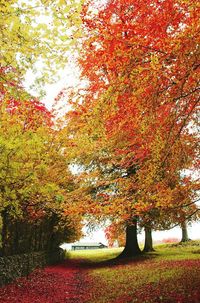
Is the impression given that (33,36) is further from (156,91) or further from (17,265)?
(17,265)

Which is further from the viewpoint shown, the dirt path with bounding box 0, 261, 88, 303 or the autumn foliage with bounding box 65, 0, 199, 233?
the dirt path with bounding box 0, 261, 88, 303

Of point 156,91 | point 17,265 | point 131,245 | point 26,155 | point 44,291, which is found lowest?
point 44,291

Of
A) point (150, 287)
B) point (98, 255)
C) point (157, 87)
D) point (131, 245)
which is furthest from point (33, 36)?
point (98, 255)

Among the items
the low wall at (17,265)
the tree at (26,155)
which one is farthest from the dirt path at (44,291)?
the tree at (26,155)

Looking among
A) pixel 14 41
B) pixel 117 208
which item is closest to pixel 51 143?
pixel 117 208

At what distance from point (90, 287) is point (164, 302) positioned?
637 centimetres

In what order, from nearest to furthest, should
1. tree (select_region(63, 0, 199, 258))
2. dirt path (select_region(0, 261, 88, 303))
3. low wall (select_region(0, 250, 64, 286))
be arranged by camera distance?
tree (select_region(63, 0, 199, 258)) < dirt path (select_region(0, 261, 88, 303)) < low wall (select_region(0, 250, 64, 286))

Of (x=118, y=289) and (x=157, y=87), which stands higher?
(x=157, y=87)

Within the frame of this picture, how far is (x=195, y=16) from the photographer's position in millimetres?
6750

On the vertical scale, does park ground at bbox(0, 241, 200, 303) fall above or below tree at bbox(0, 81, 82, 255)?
below

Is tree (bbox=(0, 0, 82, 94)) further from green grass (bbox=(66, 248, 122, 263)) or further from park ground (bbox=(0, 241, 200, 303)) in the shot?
green grass (bbox=(66, 248, 122, 263))

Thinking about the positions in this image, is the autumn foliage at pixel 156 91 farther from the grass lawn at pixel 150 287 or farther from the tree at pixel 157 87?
the grass lawn at pixel 150 287

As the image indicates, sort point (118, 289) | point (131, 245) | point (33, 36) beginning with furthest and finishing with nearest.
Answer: point (131, 245), point (118, 289), point (33, 36)

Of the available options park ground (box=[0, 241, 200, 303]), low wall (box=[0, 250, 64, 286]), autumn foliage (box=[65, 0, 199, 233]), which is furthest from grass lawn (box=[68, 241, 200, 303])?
low wall (box=[0, 250, 64, 286])
